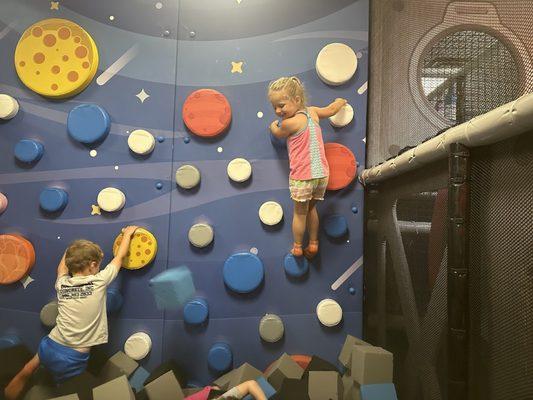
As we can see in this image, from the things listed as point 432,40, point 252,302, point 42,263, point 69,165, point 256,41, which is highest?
point 256,41

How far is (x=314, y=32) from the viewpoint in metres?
2.13

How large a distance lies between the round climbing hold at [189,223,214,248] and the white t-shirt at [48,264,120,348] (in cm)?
46

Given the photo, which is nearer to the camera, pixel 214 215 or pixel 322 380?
pixel 322 380

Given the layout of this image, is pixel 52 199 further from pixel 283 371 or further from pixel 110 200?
pixel 283 371

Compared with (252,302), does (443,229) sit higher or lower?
higher

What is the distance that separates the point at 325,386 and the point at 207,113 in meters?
1.46

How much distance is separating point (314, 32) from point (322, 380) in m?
1.78

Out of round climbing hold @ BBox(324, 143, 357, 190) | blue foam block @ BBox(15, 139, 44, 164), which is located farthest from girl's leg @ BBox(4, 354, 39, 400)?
round climbing hold @ BBox(324, 143, 357, 190)

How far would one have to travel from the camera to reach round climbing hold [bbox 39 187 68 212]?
2043 mm

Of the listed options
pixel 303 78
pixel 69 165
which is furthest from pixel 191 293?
pixel 303 78

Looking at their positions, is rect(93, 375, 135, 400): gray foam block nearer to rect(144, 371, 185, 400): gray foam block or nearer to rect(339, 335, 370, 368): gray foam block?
rect(144, 371, 185, 400): gray foam block

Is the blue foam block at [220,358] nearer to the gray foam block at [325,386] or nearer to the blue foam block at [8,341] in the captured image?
the gray foam block at [325,386]

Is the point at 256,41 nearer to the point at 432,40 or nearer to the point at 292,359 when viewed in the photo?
the point at 432,40

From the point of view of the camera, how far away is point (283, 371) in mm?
1908
